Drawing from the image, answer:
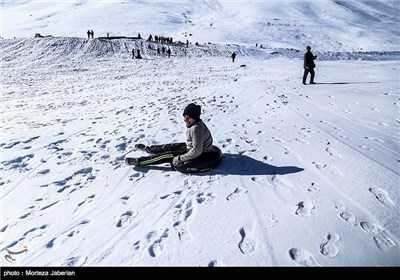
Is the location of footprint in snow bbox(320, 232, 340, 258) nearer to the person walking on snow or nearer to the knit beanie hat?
the person walking on snow

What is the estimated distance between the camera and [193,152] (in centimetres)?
571

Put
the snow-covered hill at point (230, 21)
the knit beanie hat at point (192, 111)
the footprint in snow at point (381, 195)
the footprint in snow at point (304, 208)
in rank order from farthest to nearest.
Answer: the snow-covered hill at point (230, 21) → the knit beanie hat at point (192, 111) → the footprint in snow at point (381, 195) → the footprint in snow at point (304, 208)

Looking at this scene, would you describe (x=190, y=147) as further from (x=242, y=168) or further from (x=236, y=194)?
(x=236, y=194)

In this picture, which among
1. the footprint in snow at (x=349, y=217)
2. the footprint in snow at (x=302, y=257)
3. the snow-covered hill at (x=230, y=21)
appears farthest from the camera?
the snow-covered hill at (x=230, y=21)

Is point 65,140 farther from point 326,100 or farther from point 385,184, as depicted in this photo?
point 326,100

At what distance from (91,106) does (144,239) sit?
9952 millimetres

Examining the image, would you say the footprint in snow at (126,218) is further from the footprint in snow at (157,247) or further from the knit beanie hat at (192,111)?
the knit beanie hat at (192,111)

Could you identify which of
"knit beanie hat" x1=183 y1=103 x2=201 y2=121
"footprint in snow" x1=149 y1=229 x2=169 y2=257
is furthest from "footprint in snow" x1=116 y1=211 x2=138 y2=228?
"knit beanie hat" x1=183 y1=103 x2=201 y2=121

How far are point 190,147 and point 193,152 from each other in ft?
0.84

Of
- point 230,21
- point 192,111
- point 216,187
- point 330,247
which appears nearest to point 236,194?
point 216,187

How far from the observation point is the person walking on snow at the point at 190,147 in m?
5.54

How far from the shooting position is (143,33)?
6656 centimetres

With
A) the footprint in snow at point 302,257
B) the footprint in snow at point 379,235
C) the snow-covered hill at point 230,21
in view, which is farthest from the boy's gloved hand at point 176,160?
the snow-covered hill at point 230,21

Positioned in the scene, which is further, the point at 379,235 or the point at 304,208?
the point at 304,208
